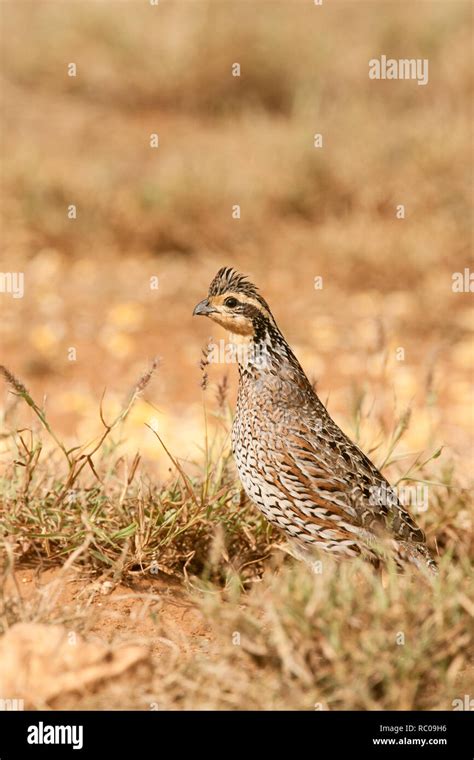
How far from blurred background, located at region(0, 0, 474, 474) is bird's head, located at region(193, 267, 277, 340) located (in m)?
0.94

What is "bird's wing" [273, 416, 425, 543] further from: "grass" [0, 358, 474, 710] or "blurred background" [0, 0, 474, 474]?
"blurred background" [0, 0, 474, 474]

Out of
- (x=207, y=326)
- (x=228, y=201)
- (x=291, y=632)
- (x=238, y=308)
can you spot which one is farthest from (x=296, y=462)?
(x=228, y=201)

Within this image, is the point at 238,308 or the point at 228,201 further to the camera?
the point at 228,201

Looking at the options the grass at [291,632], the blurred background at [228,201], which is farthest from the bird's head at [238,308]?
the blurred background at [228,201]

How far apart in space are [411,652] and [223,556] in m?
1.34

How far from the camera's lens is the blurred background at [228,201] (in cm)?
865

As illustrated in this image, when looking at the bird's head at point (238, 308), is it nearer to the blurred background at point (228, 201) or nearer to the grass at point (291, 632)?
the grass at point (291, 632)

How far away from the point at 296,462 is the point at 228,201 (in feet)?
22.4

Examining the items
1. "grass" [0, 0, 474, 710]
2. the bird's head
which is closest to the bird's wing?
"grass" [0, 0, 474, 710]

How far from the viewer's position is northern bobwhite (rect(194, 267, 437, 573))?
A: 452cm

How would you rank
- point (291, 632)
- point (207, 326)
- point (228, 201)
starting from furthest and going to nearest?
point (228, 201)
point (207, 326)
point (291, 632)

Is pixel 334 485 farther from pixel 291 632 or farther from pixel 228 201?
pixel 228 201

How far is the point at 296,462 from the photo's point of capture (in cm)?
459

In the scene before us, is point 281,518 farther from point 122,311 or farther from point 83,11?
point 83,11
